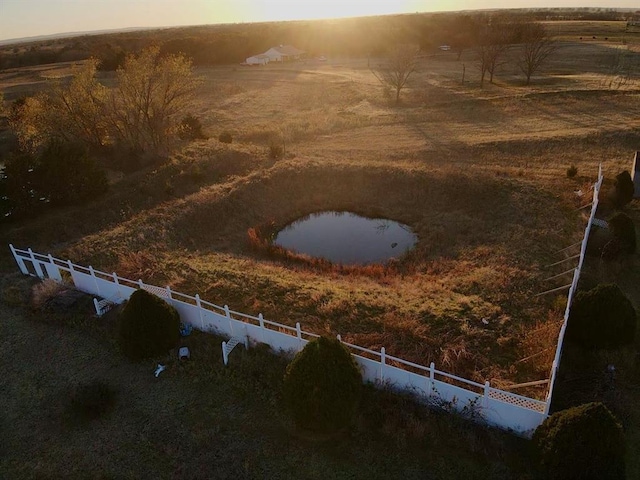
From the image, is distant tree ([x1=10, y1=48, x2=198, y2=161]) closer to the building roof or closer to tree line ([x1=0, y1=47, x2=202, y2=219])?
tree line ([x1=0, y1=47, x2=202, y2=219])

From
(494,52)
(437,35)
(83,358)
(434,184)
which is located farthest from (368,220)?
(437,35)

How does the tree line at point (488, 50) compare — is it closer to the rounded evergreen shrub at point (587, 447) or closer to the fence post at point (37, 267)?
the fence post at point (37, 267)

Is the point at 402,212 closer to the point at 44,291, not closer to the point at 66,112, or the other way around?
the point at 44,291

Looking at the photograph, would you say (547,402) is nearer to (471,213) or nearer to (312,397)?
(312,397)

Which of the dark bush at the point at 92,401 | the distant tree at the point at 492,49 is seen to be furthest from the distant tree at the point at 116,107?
the distant tree at the point at 492,49

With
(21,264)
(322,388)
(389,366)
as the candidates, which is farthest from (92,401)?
(21,264)

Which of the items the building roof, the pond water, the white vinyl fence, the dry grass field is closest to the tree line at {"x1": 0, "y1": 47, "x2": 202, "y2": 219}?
the dry grass field
